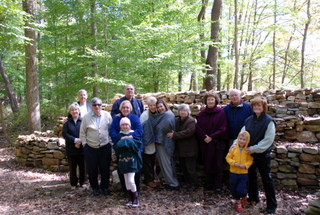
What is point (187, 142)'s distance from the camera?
13.3 ft

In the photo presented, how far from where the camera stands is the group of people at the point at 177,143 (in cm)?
325

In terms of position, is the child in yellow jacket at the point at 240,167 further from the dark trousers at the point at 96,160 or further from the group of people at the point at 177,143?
the dark trousers at the point at 96,160

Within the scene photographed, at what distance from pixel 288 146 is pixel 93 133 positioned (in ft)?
12.1

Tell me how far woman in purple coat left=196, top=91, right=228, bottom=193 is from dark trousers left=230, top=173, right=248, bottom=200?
1.80ft

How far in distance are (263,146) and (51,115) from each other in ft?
36.5

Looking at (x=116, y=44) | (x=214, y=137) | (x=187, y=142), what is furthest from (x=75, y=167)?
(x=116, y=44)

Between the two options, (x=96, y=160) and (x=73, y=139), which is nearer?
(x=96, y=160)

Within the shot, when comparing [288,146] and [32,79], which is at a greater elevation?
[32,79]

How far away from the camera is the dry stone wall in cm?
387

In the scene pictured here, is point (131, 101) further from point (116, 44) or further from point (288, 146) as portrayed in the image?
point (116, 44)

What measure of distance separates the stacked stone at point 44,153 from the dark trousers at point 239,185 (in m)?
4.25

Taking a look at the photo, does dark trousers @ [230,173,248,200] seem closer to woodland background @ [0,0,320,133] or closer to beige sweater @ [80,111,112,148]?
beige sweater @ [80,111,112,148]

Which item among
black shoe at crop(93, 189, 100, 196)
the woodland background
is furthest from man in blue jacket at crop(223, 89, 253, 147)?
the woodland background

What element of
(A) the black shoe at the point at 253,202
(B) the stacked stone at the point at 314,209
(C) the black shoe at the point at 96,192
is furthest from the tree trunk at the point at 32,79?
(B) the stacked stone at the point at 314,209
